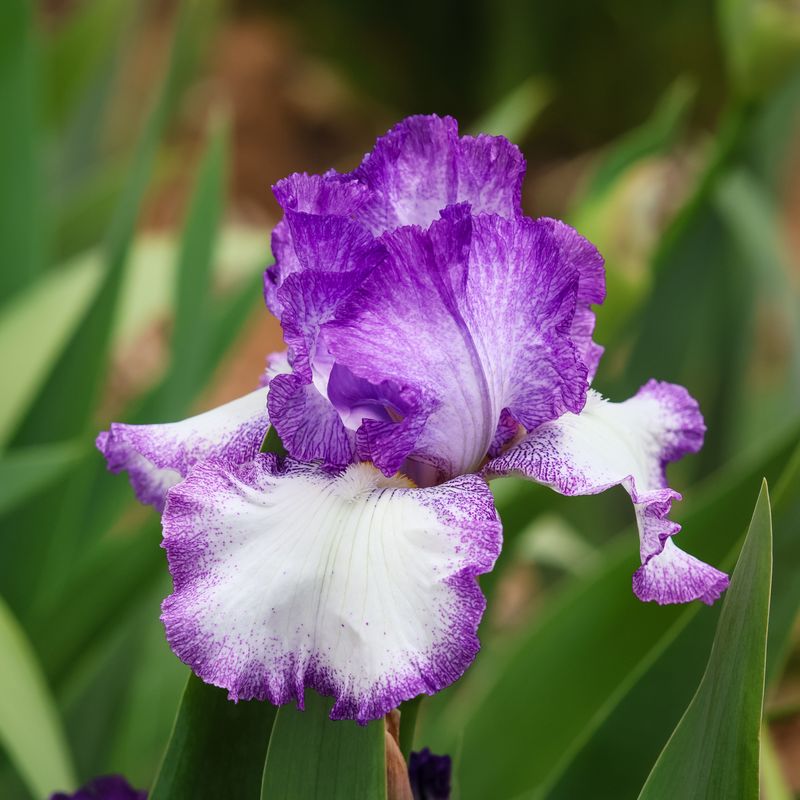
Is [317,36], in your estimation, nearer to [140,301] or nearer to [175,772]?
[140,301]

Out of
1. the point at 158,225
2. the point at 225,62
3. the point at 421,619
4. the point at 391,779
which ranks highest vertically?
the point at 421,619

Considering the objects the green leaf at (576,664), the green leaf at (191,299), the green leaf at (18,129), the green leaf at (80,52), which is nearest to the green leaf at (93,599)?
the green leaf at (191,299)

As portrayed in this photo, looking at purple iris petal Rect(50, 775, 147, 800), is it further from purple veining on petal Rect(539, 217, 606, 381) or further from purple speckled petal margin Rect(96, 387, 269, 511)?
purple veining on petal Rect(539, 217, 606, 381)

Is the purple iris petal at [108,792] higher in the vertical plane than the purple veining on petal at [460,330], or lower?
lower

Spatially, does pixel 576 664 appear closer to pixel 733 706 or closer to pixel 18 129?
pixel 733 706

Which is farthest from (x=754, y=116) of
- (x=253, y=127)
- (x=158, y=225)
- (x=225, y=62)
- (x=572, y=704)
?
(x=225, y=62)

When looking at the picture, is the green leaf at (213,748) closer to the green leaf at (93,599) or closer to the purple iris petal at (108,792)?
the purple iris petal at (108,792)
